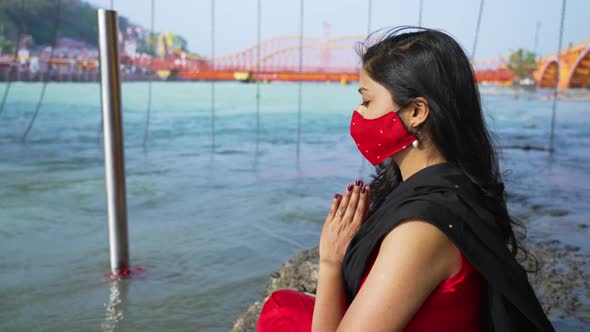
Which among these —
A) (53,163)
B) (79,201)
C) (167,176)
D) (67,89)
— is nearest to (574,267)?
(79,201)

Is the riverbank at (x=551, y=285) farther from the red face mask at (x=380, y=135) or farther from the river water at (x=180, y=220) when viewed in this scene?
the red face mask at (x=380, y=135)

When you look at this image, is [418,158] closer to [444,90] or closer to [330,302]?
[444,90]

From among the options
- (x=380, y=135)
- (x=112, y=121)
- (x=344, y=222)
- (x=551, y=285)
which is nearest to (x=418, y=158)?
(x=380, y=135)

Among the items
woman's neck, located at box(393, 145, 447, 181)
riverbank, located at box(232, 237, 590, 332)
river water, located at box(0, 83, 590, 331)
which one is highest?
woman's neck, located at box(393, 145, 447, 181)

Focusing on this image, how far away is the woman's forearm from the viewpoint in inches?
49.1

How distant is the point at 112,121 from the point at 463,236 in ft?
7.71

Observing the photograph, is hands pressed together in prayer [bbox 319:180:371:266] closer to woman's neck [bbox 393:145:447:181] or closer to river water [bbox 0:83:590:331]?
woman's neck [bbox 393:145:447:181]

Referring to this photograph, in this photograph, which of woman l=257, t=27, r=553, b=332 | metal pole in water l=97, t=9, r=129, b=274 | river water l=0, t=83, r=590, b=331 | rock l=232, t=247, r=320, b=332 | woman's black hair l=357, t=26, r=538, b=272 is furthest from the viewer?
river water l=0, t=83, r=590, b=331

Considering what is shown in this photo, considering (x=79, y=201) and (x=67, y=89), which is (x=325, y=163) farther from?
(x=67, y=89)

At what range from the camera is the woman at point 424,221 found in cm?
112

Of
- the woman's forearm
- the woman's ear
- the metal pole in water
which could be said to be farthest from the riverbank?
the woman's ear

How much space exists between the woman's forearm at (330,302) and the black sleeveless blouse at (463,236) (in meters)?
0.02

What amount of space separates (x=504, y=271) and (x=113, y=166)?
7.80ft

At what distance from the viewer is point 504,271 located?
1187 millimetres
